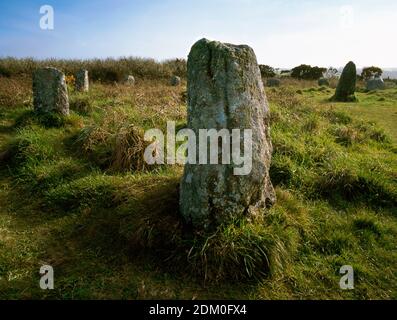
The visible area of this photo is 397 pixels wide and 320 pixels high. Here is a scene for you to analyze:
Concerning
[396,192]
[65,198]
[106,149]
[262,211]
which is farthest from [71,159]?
[396,192]

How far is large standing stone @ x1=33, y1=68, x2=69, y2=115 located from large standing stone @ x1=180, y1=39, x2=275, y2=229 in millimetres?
5472

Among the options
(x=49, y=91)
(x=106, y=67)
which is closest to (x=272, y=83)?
(x=106, y=67)

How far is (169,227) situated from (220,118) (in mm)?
1336

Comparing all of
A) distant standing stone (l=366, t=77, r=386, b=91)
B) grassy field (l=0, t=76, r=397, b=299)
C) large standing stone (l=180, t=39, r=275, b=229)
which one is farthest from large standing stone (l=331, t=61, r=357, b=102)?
large standing stone (l=180, t=39, r=275, b=229)

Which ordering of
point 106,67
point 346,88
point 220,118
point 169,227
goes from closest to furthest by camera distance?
point 220,118
point 169,227
point 346,88
point 106,67

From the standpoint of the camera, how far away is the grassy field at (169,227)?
384 cm

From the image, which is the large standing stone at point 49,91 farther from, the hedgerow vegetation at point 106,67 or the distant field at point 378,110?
the hedgerow vegetation at point 106,67

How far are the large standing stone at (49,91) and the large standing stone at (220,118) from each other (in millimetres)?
5472

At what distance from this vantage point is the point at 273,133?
7.54 metres

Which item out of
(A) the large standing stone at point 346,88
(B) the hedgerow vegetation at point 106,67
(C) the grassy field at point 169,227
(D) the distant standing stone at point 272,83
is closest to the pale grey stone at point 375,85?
(D) the distant standing stone at point 272,83

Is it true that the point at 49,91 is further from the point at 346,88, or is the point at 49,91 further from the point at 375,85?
the point at 375,85

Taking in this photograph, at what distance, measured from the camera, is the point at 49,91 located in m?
8.73
